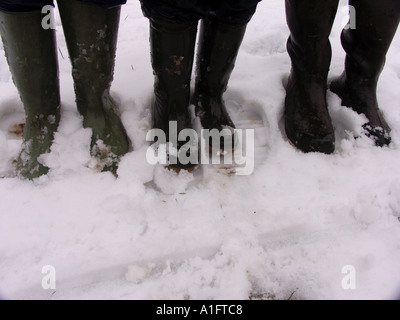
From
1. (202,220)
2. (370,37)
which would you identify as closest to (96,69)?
(202,220)

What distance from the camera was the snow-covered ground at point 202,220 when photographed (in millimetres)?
966

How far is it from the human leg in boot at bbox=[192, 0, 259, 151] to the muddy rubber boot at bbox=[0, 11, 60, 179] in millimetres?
509

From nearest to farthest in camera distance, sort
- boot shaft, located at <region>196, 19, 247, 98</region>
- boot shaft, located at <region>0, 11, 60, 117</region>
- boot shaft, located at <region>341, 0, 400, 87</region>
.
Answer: boot shaft, located at <region>0, 11, 60, 117</region> < boot shaft, located at <region>196, 19, 247, 98</region> < boot shaft, located at <region>341, 0, 400, 87</region>

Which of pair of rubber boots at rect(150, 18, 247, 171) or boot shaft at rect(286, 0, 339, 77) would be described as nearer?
pair of rubber boots at rect(150, 18, 247, 171)

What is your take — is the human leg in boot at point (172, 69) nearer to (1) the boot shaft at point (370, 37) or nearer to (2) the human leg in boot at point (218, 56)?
(2) the human leg in boot at point (218, 56)

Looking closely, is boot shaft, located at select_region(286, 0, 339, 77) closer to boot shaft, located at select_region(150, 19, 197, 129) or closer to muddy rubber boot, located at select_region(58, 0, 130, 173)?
boot shaft, located at select_region(150, 19, 197, 129)

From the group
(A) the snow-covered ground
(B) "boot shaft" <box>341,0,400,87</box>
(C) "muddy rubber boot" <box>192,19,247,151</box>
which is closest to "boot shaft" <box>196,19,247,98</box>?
(C) "muddy rubber boot" <box>192,19,247,151</box>

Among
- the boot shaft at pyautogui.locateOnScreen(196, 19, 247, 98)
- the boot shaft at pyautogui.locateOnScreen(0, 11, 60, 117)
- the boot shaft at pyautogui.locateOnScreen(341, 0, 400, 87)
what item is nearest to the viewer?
the boot shaft at pyautogui.locateOnScreen(0, 11, 60, 117)

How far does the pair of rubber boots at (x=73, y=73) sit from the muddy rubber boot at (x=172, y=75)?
15 centimetres

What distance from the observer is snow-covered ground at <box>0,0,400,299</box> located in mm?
966

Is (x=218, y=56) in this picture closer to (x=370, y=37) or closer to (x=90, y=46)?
(x=90, y=46)

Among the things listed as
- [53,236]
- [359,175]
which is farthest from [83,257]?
[359,175]

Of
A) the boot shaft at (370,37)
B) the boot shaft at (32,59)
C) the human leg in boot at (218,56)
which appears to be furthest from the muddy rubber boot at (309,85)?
the boot shaft at (32,59)

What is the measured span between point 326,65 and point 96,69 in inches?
35.2
